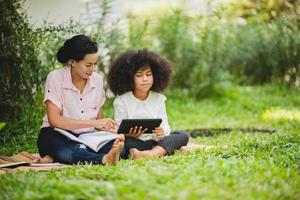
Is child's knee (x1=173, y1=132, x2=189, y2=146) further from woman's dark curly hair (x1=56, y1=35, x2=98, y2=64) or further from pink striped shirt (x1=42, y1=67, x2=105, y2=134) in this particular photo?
woman's dark curly hair (x1=56, y1=35, x2=98, y2=64)

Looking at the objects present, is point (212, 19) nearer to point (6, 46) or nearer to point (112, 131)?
point (6, 46)

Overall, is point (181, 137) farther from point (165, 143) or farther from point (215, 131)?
point (215, 131)

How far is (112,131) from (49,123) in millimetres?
594

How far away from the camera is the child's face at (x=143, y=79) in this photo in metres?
6.01

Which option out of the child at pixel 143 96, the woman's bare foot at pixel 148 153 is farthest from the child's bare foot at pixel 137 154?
the child at pixel 143 96

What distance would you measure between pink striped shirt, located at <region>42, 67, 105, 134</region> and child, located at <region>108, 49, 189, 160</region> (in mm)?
302

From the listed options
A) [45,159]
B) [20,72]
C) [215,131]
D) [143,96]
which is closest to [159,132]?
[143,96]

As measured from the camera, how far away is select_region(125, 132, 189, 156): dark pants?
5719 mm

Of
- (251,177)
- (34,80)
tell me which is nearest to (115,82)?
(34,80)

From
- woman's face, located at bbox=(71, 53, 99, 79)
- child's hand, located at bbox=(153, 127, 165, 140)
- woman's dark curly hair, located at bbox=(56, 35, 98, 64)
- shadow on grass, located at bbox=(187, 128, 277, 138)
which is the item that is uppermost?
woman's dark curly hair, located at bbox=(56, 35, 98, 64)

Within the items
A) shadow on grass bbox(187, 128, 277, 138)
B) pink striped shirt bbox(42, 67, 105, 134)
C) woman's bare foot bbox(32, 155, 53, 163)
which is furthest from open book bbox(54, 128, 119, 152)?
shadow on grass bbox(187, 128, 277, 138)

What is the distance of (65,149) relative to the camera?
547cm

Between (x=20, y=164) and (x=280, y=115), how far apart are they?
15.7 feet

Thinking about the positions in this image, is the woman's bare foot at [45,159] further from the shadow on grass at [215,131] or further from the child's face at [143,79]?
the shadow on grass at [215,131]
